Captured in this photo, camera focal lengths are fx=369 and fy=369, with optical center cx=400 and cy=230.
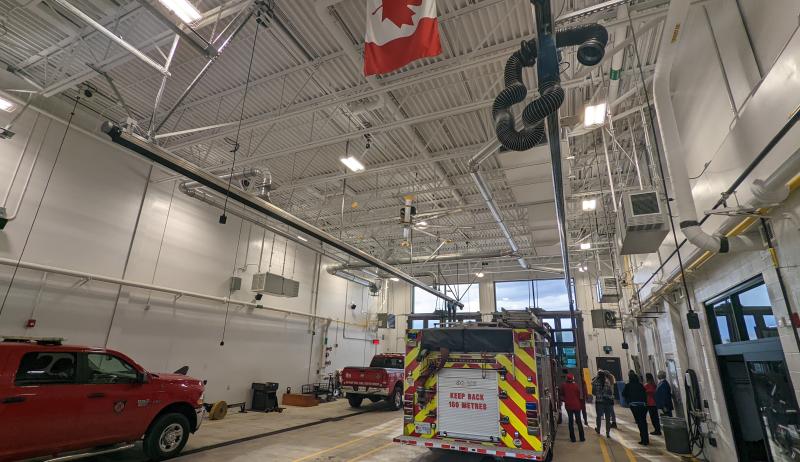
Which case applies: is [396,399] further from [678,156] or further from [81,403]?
[678,156]

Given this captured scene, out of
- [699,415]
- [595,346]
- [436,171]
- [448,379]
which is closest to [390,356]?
[436,171]

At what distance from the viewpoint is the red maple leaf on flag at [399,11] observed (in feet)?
14.1

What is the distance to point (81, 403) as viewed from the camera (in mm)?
4922

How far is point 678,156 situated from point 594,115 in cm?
188

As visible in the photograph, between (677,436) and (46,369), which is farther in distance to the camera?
(677,436)

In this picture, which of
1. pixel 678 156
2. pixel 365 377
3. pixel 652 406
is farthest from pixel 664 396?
pixel 365 377

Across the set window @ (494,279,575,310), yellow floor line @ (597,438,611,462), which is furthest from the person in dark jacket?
window @ (494,279,575,310)

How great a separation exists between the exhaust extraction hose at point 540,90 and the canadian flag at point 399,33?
91 cm

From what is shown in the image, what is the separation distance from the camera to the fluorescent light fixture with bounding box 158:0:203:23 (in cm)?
420

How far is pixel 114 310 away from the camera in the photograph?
8.50 metres

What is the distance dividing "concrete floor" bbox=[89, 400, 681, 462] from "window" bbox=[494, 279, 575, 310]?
10.3m

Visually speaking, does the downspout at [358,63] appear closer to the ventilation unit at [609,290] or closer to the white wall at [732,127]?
the white wall at [732,127]

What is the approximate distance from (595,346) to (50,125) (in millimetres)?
21509

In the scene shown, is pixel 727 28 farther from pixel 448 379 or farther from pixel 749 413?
pixel 448 379
